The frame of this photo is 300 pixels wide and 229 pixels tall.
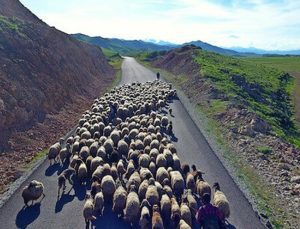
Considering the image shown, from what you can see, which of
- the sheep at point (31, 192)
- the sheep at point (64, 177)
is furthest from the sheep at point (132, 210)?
the sheep at point (31, 192)

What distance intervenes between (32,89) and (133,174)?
23161mm

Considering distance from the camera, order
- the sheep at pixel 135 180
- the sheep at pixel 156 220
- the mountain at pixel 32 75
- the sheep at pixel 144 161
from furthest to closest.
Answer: the mountain at pixel 32 75 → the sheep at pixel 144 161 → the sheep at pixel 135 180 → the sheep at pixel 156 220

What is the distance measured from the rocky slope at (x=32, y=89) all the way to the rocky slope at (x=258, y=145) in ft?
55.4

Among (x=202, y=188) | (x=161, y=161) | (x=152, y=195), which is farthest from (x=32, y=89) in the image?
(x=202, y=188)

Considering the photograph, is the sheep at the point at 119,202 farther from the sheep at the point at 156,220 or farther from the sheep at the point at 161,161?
the sheep at the point at 161,161

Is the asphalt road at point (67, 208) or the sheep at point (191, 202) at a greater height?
the sheep at point (191, 202)

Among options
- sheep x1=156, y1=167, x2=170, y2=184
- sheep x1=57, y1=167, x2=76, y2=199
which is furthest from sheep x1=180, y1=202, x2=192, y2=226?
sheep x1=57, y1=167, x2=76, y2=199

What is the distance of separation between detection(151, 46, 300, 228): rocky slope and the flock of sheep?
4889mm

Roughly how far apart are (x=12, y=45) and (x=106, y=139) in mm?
24142

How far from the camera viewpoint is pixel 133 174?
23.3 metres

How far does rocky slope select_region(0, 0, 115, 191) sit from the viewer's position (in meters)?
31.2

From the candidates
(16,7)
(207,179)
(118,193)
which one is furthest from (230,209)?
(16,7)

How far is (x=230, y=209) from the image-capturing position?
21422 mm

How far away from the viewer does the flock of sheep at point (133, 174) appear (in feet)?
63.9
